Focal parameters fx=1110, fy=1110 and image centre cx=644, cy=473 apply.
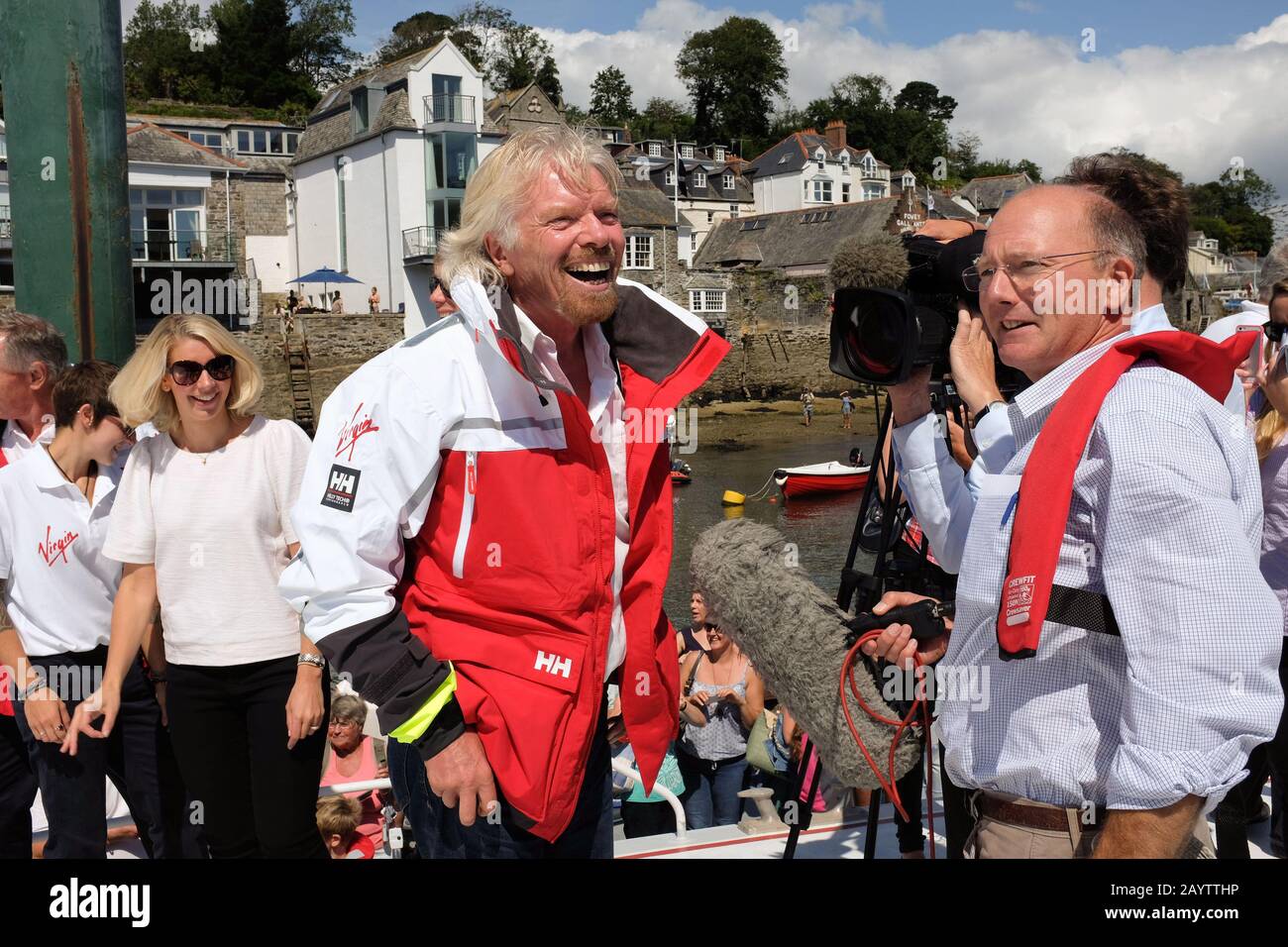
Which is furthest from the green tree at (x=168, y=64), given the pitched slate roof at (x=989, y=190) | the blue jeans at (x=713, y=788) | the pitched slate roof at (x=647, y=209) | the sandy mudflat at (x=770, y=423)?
the blue jeans at (x=713, y=788)

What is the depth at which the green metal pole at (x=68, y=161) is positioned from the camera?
350cm

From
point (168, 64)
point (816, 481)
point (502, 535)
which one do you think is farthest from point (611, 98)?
point (502, 535)

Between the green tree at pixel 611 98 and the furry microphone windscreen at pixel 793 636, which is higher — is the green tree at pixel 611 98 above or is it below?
above

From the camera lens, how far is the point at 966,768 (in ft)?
6.90

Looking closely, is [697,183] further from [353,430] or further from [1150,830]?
[1150,830]

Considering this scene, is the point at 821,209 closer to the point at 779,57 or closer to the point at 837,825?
the point at 779,57

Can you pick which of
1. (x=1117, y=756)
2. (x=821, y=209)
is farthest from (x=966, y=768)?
(x=821, y=209)

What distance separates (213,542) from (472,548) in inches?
56.2

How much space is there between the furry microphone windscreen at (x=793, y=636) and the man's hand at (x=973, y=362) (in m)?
0.64

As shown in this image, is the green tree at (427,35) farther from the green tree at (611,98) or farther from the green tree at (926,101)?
the green tree at (926,101)

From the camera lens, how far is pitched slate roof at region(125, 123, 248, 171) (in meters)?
37.9

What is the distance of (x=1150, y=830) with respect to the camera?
70.4 inches

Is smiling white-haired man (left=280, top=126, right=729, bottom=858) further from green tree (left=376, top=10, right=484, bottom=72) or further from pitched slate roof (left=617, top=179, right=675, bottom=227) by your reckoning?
green tree (left=376, top=10, right=484, bottom=72)

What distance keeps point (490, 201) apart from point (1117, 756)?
161 cm
